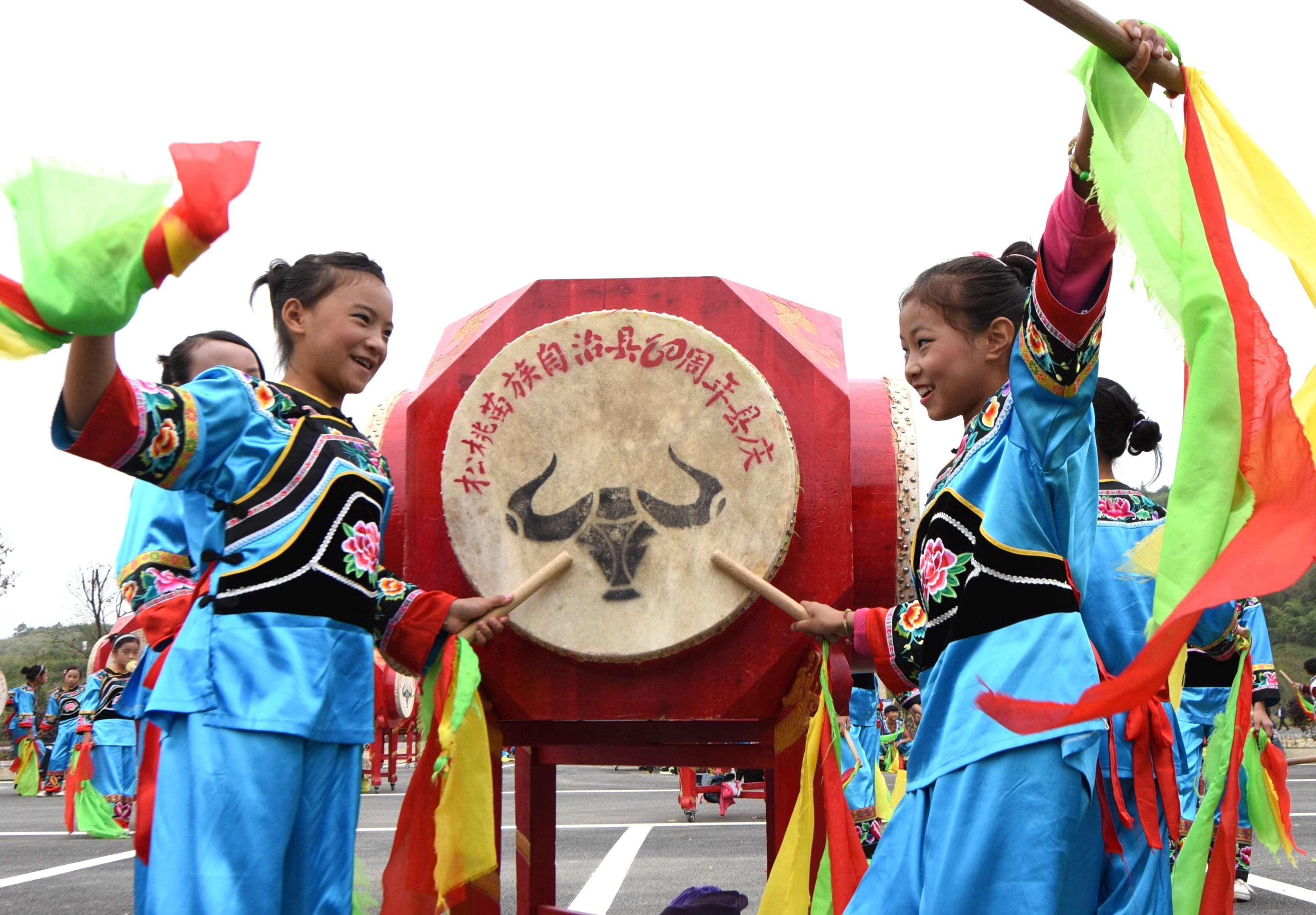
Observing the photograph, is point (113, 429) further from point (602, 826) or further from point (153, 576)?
point (602, 826)

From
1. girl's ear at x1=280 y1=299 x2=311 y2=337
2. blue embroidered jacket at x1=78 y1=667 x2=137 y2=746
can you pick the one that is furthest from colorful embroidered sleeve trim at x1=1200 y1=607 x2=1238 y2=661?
blue embroidered jacket at x1=78 y1=667 x2=137 y2=746

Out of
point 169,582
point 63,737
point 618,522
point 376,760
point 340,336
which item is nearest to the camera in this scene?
point 340,336

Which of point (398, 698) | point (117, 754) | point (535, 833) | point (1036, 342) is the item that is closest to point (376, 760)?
point (117, 754)

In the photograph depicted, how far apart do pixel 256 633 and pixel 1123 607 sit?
1.66 m

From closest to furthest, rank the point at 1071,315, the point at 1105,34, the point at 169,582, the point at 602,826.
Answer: the point at 1105,34 → the point at 1071,315 → the point at 169,582 → the point at 602,826

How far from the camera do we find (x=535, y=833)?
304 centimetres

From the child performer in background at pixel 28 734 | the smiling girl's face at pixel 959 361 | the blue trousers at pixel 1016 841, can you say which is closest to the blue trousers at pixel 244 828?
the blue trousers at pixel 1016 841

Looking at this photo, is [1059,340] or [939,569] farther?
[939,569]

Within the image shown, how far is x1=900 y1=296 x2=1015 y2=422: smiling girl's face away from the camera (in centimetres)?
189

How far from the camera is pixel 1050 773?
1.59 m

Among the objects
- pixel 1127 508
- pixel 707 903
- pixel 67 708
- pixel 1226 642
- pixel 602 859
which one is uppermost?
pixel 1127 508

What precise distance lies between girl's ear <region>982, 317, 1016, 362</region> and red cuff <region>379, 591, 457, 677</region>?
111 centimetres

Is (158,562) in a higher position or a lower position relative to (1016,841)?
higher

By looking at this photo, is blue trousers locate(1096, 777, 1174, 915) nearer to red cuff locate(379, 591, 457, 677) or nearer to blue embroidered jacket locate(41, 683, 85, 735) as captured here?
red cuff locate(379, 591, 457, 677)
